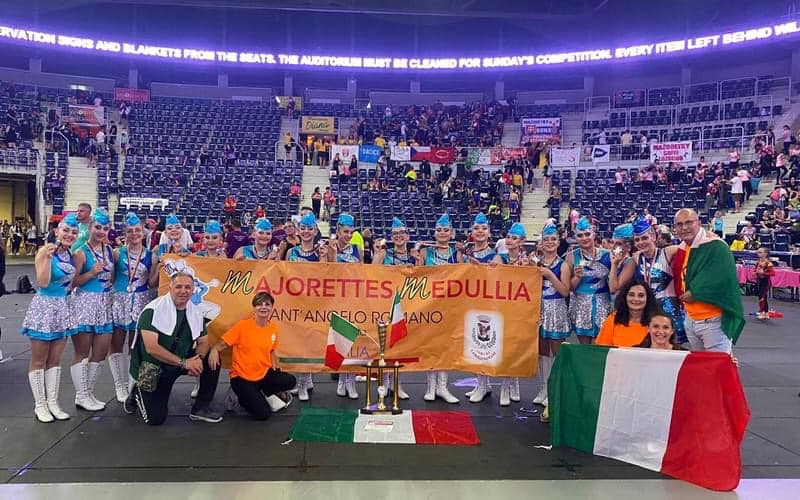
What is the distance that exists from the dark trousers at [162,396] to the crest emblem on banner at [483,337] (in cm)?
241

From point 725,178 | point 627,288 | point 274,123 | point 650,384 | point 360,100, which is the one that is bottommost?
point 650,384

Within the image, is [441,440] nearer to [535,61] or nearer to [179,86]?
[535,61]

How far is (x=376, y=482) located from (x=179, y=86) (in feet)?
110

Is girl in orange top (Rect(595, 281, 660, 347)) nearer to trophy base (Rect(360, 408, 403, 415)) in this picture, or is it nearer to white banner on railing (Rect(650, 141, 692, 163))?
trophy base (Rect(360, 408, 403, 415))

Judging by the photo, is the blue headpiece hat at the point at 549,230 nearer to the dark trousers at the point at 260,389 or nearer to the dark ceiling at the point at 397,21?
the dark trousers at the point at 260,389

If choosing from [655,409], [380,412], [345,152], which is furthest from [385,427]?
[345,152]

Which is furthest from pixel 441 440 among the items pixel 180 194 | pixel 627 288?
pixel 180 194

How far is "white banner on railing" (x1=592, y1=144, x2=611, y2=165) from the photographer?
77.3ft

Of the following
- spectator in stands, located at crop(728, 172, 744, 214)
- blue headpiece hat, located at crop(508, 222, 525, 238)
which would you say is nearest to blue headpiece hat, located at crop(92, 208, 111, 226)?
blue headpiece hat, located at crop(508, 222, 525, 238)

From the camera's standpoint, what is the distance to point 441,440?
4.20 metres

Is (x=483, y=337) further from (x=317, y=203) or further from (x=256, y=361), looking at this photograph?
(x=317, y=203)

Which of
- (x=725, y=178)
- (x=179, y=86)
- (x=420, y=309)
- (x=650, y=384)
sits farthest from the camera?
(x=179, y=86)

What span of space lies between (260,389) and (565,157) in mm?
21645

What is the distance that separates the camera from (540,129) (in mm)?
27797
